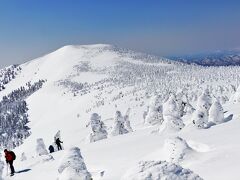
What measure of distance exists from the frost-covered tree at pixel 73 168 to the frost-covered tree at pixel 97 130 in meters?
37.0

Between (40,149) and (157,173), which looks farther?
(40,149)

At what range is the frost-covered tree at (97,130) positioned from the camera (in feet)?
198

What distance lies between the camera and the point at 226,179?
1595cm

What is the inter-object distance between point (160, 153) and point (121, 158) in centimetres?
422

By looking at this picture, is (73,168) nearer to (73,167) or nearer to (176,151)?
(73,167)

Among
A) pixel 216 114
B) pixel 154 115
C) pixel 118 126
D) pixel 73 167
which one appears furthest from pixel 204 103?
pixel 73 167

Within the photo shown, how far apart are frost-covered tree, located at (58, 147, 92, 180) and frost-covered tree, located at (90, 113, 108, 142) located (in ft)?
121

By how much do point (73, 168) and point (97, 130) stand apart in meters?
40.0

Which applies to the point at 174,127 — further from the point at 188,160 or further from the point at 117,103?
the point at 117,103

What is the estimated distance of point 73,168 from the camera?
21.3 m

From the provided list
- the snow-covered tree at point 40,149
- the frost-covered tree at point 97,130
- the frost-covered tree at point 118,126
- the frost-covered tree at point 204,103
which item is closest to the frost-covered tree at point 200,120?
the frost-covered tree at point 204,103

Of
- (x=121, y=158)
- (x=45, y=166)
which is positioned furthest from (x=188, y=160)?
(x=45, y=166)

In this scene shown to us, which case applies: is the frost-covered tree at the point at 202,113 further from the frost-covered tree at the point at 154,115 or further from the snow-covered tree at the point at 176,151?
the frost-covered tree at the point at 154,115

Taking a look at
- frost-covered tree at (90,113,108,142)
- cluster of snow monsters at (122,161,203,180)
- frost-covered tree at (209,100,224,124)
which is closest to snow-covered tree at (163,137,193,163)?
cluster of snow monsters at (122,161,203,180)
